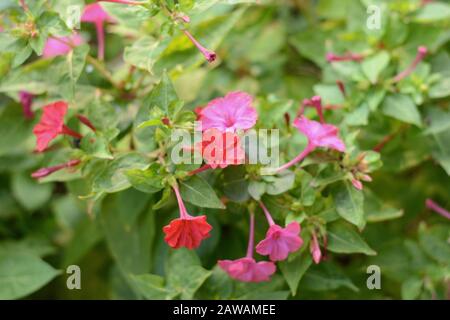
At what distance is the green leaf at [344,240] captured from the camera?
1.21 m

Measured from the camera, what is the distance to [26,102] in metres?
1.43

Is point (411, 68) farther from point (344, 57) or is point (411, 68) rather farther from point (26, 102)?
point (26, 102)

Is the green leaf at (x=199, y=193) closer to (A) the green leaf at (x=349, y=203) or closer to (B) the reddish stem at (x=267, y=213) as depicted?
(B) the reddish stem at (x=267, y=213)

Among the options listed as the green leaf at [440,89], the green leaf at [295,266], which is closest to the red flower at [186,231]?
the green leaf at [295,266]

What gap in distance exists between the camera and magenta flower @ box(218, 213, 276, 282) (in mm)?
1170

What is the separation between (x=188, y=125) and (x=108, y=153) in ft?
0.52

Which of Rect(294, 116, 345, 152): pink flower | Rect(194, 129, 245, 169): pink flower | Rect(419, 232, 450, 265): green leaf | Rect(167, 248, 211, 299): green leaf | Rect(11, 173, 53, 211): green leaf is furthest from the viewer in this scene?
Rect(11, 173, 53, 211): green leaf

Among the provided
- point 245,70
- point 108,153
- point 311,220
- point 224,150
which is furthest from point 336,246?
point 245,70

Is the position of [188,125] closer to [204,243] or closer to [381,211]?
[204,243]

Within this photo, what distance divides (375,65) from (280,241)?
0.50 metres

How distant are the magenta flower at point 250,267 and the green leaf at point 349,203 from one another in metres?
0.16

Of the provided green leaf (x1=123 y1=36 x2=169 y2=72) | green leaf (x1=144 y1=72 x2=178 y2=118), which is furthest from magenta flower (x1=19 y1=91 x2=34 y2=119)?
green leaf (x1=144 y1=72 x2=178 y2=118)

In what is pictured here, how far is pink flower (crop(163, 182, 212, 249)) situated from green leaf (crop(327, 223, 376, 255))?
0.26 metres

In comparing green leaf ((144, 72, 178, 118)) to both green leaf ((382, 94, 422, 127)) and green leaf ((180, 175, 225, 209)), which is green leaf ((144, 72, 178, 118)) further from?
green leaf ((382, 94, 422, 127))
